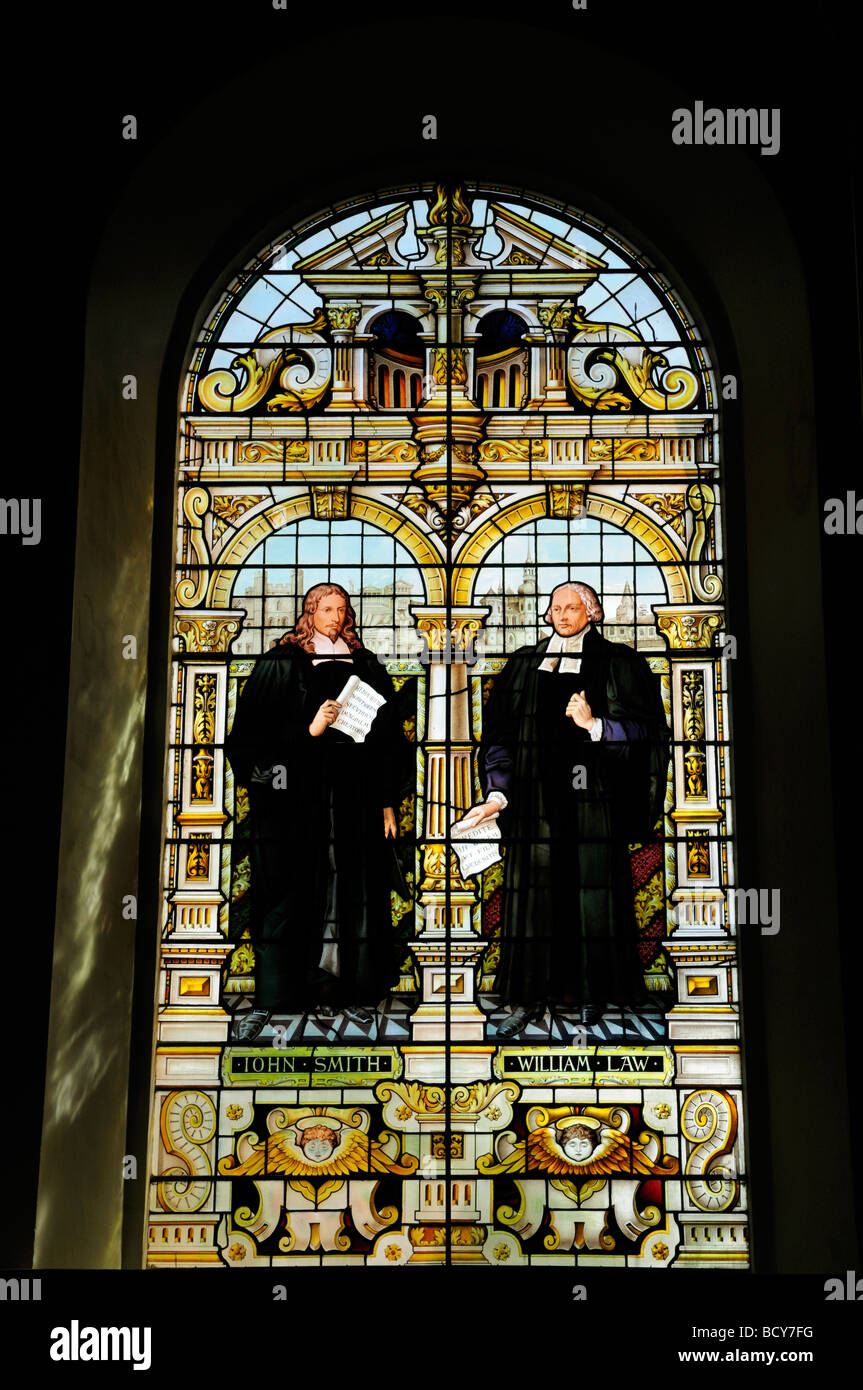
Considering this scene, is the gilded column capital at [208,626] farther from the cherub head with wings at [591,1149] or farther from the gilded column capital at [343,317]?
the cherub head with wings at [591,1149]

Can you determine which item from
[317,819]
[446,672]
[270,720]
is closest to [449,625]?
[446,672]

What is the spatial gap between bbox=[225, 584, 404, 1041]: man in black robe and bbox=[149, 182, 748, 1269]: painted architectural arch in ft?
0.26

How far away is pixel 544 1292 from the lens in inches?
168

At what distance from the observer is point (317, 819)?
6.27 metres

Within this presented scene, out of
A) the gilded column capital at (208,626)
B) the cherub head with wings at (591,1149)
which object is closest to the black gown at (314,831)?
the gilded column capital at (208,626)

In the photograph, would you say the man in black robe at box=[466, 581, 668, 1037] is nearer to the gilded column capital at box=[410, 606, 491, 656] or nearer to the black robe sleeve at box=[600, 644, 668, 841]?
the black robe sleeve at box=[600, 644, 668, 841]

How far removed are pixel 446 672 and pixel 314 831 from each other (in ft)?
2.57

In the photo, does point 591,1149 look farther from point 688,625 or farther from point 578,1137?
point 688,625

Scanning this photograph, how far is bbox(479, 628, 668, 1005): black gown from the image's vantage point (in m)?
6.13

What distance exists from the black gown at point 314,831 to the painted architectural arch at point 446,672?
0.08 m

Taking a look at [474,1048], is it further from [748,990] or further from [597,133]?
[597,133]

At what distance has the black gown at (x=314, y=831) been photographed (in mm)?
6148

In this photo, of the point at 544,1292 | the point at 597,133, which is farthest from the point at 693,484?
the point at 544,1292

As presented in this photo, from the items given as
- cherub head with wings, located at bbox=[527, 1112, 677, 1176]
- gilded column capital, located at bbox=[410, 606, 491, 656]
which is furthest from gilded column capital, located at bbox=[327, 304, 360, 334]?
cherub head with wings, located at bbox=[527, 1112, 677, 1176]
